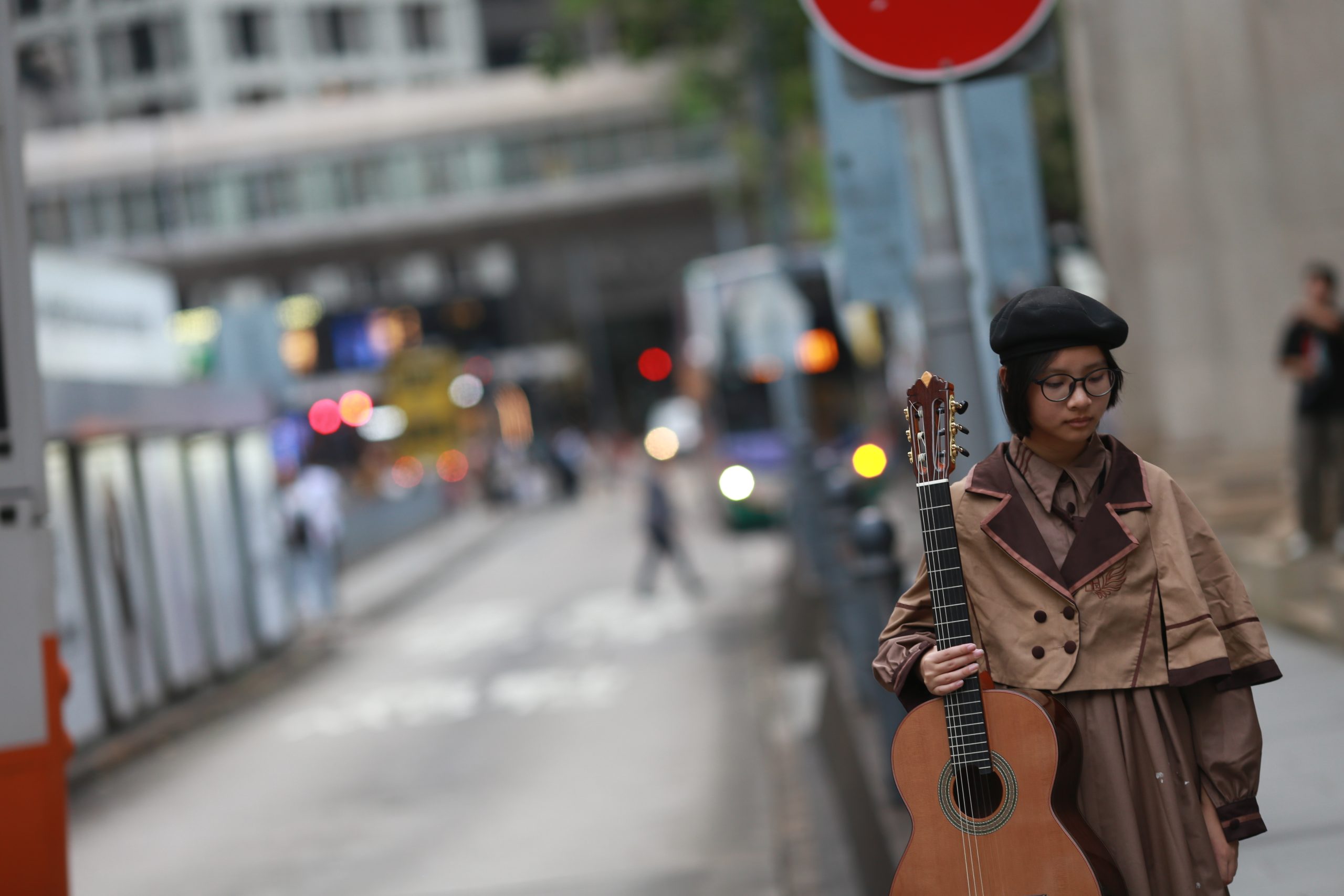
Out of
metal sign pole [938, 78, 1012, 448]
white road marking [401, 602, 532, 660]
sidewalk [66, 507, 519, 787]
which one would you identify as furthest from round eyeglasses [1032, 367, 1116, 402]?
white road marking [401, 602, 532, 660]

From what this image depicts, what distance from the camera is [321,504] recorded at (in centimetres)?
1994

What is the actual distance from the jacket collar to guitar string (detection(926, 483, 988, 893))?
3.9 inches

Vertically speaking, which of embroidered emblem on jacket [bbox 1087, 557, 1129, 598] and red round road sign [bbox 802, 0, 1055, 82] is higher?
red round road sign [bbox 802, 0, 1055, 82]

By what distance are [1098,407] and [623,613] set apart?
52.6 feet

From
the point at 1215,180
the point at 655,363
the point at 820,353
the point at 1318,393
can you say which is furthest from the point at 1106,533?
the point at 655,363

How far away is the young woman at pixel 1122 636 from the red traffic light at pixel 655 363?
75295mm

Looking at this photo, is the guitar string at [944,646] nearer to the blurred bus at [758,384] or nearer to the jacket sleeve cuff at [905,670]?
the jacket sleeve cuff at [905,670]

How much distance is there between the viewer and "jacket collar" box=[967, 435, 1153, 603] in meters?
2.78

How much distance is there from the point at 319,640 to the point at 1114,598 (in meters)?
16.8

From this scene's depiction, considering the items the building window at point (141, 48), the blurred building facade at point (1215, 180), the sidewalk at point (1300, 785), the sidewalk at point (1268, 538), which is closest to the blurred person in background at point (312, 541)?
the building window at point (141, 48)

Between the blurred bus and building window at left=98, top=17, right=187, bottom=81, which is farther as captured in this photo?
the blurred bus

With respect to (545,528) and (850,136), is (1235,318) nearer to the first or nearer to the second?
(850,136)

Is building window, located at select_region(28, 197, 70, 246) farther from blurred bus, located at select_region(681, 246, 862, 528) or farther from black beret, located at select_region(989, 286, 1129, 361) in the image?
black beret, located at select_region(989, 286, 1129, 361)

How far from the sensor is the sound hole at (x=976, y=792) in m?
2.76
